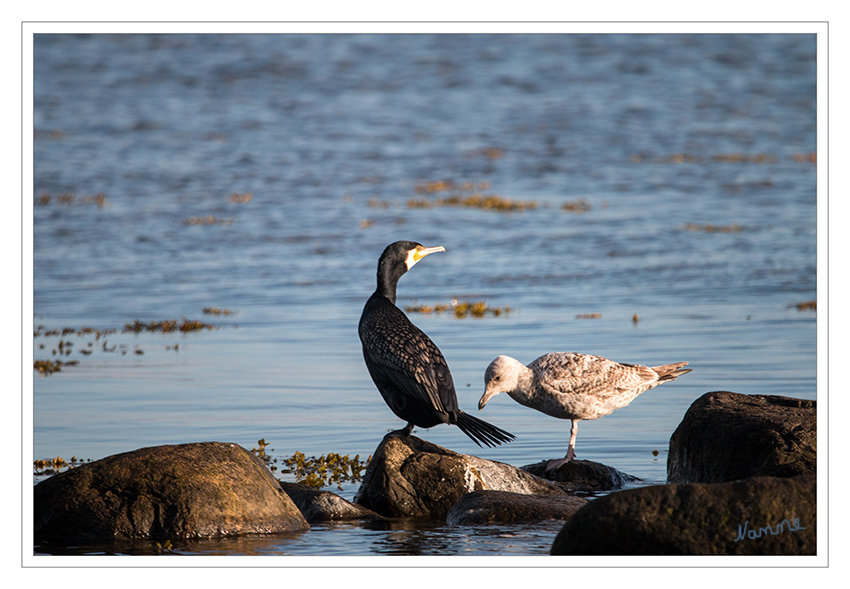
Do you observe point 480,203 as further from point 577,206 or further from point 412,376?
point 412,376

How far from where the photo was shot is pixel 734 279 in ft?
56.3

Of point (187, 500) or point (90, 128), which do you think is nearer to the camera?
point (187, 500)

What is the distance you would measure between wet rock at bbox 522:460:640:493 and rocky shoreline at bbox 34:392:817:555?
1 centimetres

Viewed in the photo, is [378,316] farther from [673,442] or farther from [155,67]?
[155,67]

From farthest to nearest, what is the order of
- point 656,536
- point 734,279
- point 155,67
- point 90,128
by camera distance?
point 155,67
point 90,128
point 734,279
point 656,536

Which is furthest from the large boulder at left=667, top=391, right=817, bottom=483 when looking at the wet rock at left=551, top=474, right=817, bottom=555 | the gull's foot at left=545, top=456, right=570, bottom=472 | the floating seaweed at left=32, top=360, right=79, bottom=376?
the floating seaweed at left=32, top=360, right=79, bottom=376

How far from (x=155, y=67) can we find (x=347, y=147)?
484 inches

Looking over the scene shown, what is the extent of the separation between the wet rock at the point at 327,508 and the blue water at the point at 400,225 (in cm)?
31

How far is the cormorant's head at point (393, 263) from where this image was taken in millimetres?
8156

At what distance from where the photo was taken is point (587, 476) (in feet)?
25.3

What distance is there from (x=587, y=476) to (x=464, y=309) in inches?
289

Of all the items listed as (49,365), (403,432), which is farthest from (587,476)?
A: (49,365)
